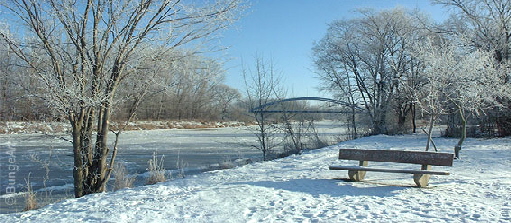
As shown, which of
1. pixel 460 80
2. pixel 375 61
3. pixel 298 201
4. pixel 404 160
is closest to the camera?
pixel 298 201

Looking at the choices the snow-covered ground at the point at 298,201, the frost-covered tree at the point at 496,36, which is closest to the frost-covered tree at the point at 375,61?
the frost-covered tree at the point at 496,36

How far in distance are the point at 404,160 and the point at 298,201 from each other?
Result: 2.31 metres

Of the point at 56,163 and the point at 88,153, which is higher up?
the point at 88,153

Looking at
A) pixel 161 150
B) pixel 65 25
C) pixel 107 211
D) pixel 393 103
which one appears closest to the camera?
pixel 107 211

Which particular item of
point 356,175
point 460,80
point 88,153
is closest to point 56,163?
point 88,153

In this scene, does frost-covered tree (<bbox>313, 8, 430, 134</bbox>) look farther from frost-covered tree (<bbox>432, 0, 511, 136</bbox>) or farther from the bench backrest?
the bench backrest

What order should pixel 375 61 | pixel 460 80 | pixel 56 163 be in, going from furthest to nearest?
pixel 375 61 < pixel 460 80 < pixel 56 163

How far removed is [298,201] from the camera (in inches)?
209

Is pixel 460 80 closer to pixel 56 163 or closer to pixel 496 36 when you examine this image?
pixel 496 36

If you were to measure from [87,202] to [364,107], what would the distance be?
17913 millimetres

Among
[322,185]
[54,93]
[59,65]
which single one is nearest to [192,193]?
[322,185]

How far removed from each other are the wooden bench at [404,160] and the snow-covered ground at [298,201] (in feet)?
0.57

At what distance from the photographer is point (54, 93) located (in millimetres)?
6398

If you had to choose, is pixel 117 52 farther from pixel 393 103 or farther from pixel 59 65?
pixel 393 103
